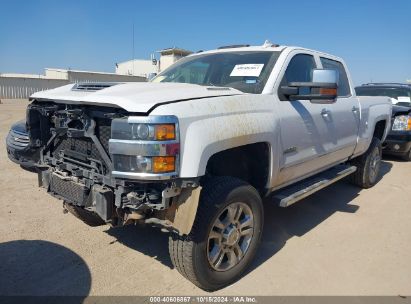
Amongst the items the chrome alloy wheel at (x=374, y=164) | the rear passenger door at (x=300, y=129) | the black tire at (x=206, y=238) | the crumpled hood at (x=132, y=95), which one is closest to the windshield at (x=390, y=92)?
the chrome alloy wheel at (x=374, y=164)

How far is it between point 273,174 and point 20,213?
9.81 feet

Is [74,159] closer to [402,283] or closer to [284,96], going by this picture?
[284,96]

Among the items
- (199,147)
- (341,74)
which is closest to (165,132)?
(199,147)

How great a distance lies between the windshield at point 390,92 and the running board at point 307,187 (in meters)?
5.24

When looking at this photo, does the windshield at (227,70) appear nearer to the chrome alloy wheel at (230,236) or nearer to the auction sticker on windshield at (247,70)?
the auction sticker on windshield at (247,70)

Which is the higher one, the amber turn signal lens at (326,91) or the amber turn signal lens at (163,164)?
the amber turn signal lens at (326,91)

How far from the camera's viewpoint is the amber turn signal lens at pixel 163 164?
2.27 meters

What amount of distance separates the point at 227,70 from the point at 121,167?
1.84 m

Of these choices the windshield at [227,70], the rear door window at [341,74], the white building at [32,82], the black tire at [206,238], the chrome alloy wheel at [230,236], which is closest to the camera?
the black tire at [206,238]

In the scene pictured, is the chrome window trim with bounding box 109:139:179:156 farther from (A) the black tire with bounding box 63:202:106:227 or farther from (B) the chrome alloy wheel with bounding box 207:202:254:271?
(A) the black tire with bounding box 63:202:106:227

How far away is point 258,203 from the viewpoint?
307 centimetres

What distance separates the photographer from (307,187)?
12.5 feet

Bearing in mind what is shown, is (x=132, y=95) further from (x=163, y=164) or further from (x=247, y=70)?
(x=247, y=70)

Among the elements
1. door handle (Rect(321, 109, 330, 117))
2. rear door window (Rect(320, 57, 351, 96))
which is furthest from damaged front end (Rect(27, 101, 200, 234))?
rear door window (Rect(320, 57, 351, 96))
